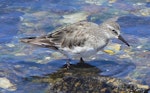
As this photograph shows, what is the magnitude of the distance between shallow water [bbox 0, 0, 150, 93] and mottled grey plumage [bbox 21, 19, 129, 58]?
57 centimetres

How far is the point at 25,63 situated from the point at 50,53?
33.0 inches

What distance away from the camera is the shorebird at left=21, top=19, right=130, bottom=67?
9930 millimetres

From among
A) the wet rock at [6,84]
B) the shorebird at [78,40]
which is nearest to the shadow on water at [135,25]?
the shorebird at [78,40]

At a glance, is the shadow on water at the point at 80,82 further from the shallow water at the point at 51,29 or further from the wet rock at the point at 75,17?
the wet rock at the point at 75,17

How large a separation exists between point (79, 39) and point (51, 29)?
256cm

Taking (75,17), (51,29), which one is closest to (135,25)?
(75,17)

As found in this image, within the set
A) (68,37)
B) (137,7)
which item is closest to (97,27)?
(68,37)

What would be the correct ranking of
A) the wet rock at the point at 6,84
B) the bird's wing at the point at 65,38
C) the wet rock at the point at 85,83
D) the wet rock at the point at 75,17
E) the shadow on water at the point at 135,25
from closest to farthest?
the wet rock at the point at 85,83 → the wet rock at the point at 6,84 → the bird's wing at the point at 65,38 → the shadow on water at the point at 135,25 → the wet rock at the point at 75,17

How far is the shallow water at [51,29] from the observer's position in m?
10.1

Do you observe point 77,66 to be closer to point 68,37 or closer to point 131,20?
point 68,37

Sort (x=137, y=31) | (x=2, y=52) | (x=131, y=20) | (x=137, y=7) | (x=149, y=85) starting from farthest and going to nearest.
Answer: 1. (x=137, y=7)
2. (x=131, y=20)
3. (x=137, y=31)
4. (x=2, y=52)
5. (x=149, y=85)

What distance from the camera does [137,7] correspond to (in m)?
14.0

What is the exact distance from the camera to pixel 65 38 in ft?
33.3

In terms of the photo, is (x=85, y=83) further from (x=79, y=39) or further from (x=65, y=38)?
(x=65, y=38)
